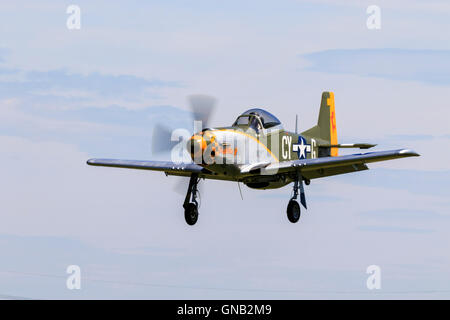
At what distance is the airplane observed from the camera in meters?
30.2

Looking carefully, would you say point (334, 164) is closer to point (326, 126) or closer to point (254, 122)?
point (254, 122)

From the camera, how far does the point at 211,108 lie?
3047 cm

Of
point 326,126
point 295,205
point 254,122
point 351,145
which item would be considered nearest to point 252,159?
point 254,122

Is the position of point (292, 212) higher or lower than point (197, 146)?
lower

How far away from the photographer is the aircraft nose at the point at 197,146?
2978cm

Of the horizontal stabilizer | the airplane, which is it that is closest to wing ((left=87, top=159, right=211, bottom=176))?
the airplane

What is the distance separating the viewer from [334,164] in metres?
31.8

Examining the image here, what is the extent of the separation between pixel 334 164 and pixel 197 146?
216 inches

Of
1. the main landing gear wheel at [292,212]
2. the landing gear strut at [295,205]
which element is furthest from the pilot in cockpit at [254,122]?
the main landing gear wheel at [292,212]

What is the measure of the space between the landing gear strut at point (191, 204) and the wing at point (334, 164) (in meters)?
3.05

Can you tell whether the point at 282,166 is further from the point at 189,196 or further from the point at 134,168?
the point at 134,168

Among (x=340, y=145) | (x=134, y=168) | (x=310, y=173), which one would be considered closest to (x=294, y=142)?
(x=310, y=173)

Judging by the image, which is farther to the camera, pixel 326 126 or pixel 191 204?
pixel 326 126

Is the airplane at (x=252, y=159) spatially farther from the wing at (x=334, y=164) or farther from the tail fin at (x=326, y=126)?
the tail fin at (x=326, y=126)
